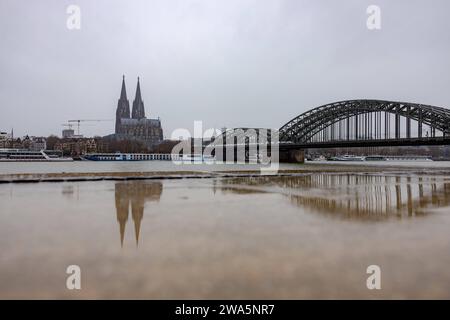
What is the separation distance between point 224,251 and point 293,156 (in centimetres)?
10667

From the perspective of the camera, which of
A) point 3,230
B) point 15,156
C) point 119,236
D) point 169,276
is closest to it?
point 169,276

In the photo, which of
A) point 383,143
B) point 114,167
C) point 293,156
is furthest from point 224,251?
point 293,156

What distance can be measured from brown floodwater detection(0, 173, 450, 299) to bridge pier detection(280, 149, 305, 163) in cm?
9769

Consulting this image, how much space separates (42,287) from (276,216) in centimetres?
877

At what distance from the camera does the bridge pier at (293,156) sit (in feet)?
Answer: 366

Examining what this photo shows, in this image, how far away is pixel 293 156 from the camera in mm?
112688

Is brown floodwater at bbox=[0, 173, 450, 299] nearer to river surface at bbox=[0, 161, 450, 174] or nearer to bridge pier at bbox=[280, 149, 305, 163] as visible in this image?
river surface at bbox=[0, 161, 450, 174]

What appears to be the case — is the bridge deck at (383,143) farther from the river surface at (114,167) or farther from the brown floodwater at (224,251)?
the brown floodwater at (224,251)

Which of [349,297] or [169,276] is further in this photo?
[169,276]

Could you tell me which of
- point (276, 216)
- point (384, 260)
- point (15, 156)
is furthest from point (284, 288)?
point (15, 156)

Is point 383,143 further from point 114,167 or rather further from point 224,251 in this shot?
point 224,251

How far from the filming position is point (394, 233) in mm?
10320

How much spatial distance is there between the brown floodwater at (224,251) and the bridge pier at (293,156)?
97.7 m
